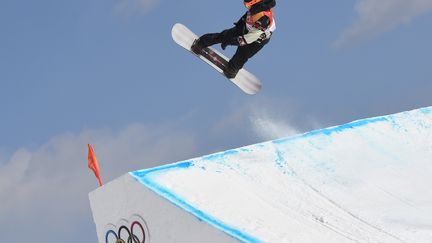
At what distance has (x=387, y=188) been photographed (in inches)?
280

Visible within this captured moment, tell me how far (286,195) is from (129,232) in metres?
1.60

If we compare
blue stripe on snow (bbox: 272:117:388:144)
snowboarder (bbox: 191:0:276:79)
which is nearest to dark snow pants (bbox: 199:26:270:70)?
snowboarder (bbox: 191:0:276:79)

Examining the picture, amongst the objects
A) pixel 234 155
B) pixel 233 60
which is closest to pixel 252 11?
pixel 233 60

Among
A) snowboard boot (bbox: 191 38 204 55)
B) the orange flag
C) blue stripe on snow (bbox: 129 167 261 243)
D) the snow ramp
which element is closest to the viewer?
blue stripe on snow (bbox: 129 167 261 243)

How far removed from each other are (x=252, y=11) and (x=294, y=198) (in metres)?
Result: 2.57

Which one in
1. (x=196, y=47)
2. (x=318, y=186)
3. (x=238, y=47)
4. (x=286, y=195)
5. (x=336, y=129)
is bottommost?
(x=286, y=195)

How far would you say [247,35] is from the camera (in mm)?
7855

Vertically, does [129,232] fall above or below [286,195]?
below

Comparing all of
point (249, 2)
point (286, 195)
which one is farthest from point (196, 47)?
point (286, 195)

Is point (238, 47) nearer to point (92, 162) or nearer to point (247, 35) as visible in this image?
point (247, 35)

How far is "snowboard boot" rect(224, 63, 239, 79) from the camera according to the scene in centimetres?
842

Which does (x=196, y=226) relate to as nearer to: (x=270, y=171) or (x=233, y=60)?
(x=270, y=171)

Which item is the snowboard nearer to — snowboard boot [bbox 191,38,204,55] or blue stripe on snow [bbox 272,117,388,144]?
snowboard boot [bbox 191,38,204,55]

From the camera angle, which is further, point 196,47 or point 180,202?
point 196,47
